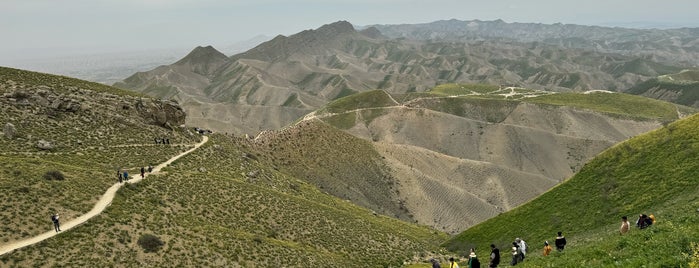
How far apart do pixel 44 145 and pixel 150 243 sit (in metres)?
25.8

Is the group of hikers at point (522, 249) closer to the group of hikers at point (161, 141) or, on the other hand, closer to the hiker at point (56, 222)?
the hiker at point (56, 222)

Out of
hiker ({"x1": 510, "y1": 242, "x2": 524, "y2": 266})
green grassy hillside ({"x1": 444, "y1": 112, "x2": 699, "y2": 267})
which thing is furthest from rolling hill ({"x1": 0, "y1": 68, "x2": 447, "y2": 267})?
hiker ({"x1": 510, "y1": 242, "x2": 524, "y2": 266})

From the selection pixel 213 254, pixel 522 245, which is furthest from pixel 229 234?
pixel 522 245

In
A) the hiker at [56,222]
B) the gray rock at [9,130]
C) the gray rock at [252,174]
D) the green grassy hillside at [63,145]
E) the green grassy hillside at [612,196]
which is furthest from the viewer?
the gray rock at [252,174]

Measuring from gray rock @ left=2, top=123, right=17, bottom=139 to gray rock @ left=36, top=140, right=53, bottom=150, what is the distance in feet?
10.1

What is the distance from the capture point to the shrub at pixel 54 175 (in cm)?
4714

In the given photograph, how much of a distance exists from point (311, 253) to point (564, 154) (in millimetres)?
133536

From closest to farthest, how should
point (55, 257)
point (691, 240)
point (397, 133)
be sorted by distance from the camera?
1. point (691, 240)
2. point (55, 257)
3. point (397, 133)

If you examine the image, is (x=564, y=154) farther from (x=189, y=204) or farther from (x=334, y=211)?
(x=189, y=204)

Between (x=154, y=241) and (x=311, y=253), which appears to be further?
(x=311, y=253)

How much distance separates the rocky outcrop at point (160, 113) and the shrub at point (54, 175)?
3150 centimetres

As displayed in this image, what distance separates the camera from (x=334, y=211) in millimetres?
71500

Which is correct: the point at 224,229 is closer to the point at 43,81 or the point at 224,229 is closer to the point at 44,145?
the point at 44,145

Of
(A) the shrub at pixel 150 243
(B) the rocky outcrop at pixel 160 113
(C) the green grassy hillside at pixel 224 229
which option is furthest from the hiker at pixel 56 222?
(B) the rocky outcrop at pixel 160 113
